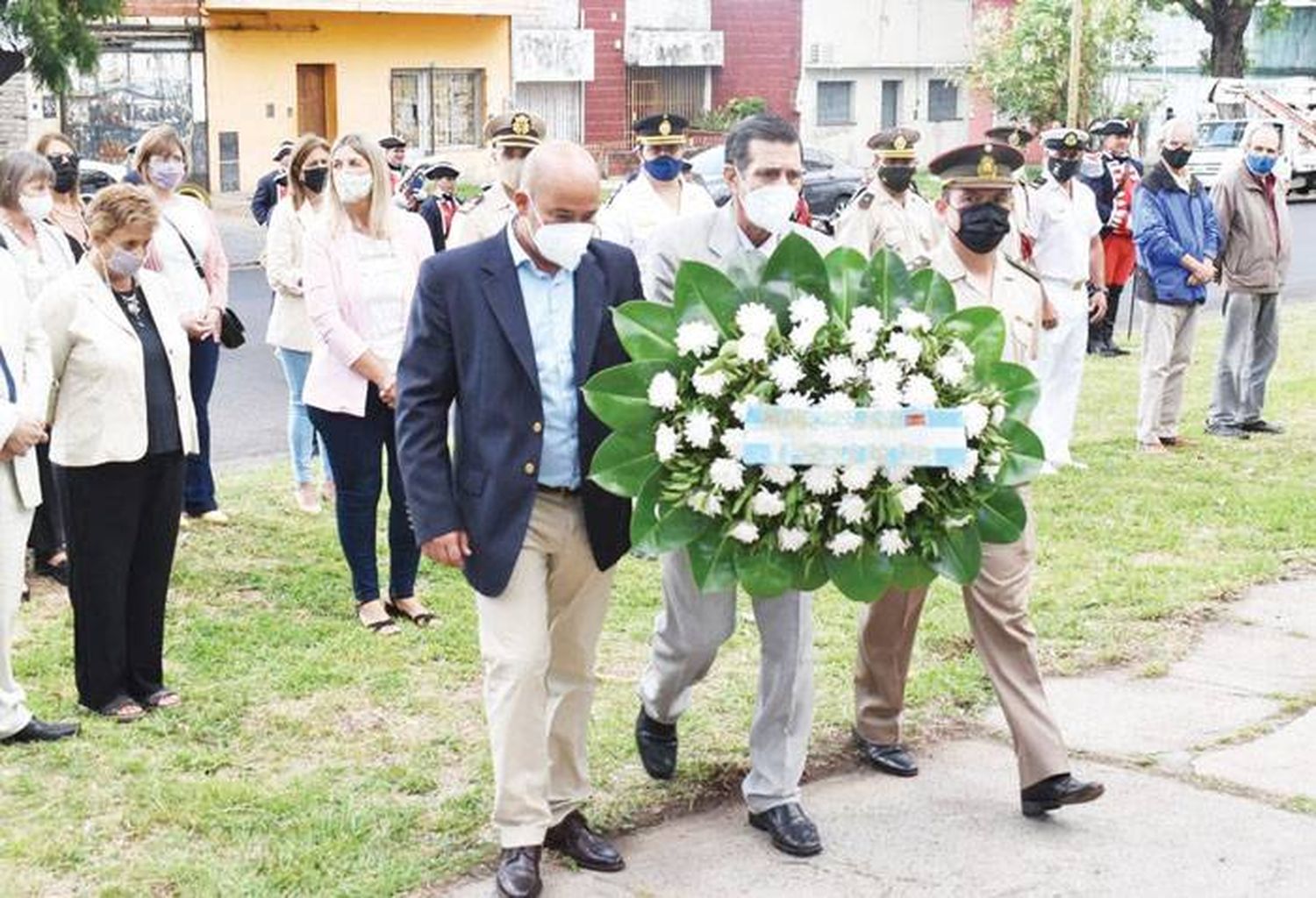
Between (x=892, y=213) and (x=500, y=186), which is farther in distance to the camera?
(x=892, y=213)

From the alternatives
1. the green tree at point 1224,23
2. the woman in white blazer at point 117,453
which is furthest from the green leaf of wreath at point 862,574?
the green tree at point 1224,23

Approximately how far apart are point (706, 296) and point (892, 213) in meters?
5.56

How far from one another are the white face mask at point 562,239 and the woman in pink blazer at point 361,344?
2578mm

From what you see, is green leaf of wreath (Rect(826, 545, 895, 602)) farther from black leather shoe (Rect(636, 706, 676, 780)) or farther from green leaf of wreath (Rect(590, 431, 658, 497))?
black leather shoe (Rect(636, 706, 676, 780))

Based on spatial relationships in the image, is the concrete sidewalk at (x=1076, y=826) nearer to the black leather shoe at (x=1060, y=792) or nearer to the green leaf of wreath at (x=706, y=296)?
the black leather shoe at (x=1060, y=792)

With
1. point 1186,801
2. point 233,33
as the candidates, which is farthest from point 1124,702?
point 233,33

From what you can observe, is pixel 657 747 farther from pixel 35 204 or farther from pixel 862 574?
pixel 35 204

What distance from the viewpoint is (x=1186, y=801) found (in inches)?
229

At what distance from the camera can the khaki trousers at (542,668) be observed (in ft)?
16.6

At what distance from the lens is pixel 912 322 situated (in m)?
4.92

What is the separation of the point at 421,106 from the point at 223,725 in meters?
31.9

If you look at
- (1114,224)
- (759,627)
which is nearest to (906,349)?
(759,627)

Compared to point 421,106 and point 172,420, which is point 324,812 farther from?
point 421,106

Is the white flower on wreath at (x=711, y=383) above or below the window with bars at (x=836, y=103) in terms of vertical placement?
below
